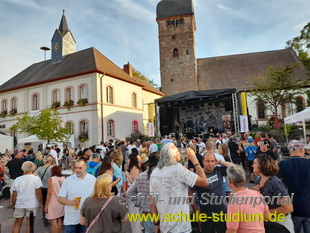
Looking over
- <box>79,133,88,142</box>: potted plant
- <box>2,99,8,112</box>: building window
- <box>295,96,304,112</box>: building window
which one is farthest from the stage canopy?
<box>2,99,8,112</box>: building window

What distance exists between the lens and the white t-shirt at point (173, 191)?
2.70 meters

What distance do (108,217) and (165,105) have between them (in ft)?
65.8

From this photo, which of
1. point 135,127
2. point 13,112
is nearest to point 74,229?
point 135,127

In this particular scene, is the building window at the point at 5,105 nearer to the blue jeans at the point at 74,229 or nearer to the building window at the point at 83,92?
the building window at the point at 83,92

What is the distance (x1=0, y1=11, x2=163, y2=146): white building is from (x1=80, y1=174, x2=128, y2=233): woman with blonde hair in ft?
61.6

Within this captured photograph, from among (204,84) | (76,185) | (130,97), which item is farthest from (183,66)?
(76,185)

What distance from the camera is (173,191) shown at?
2.73 metres

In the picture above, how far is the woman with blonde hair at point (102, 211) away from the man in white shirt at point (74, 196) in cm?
72

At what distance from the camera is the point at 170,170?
109 inches

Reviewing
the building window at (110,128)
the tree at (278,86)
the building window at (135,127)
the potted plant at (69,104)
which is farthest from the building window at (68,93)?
the tree at (278,86)

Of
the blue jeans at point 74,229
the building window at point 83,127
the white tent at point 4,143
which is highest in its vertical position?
the building window at point 83,127

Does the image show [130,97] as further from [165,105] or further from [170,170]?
[170,170]

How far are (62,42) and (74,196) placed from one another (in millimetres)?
26566

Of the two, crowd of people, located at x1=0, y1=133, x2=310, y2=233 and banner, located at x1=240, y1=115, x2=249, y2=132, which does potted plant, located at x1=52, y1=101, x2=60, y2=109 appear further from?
crowd of people, located at x1=0, y1=133, x2=310, y2=233
